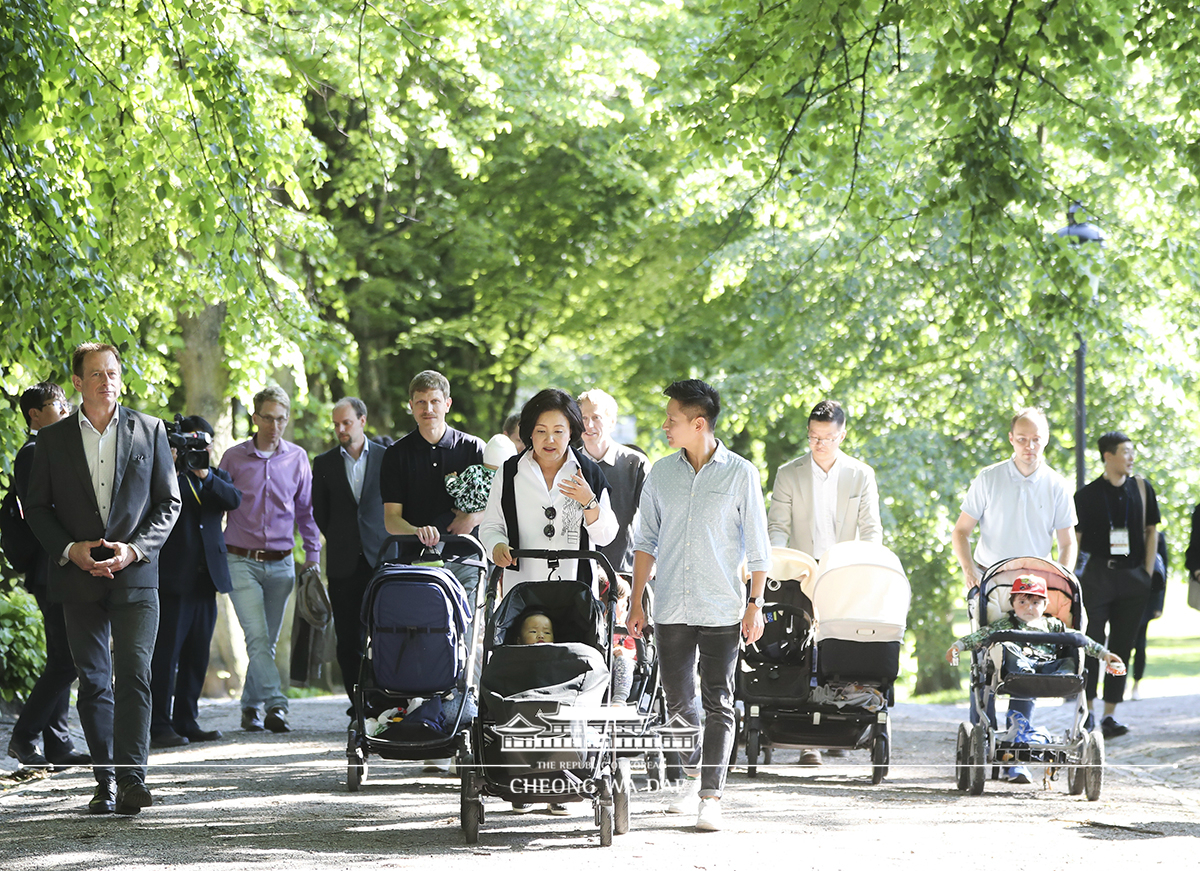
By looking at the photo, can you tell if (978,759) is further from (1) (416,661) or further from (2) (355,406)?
(2) (355,406)

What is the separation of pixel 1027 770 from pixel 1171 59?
4387 millimetres

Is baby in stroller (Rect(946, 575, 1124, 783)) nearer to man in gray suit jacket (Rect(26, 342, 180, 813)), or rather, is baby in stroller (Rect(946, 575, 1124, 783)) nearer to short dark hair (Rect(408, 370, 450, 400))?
short dark hair (Rect(408, 370, 450, 400))

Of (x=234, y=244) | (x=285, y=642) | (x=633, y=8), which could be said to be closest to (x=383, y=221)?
(x=633, y=8)

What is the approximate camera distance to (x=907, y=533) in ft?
65.1

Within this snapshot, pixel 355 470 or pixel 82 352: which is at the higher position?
pixel 82 352

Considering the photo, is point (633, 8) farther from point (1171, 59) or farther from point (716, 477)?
point (716, 477)

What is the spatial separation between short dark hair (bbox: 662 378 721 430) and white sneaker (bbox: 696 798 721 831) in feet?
5.93

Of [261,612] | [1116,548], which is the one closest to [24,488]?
[261,612]

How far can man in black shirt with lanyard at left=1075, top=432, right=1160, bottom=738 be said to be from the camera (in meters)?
11.7

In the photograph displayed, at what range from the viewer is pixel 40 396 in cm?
895

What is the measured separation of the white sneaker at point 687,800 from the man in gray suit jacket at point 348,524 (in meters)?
2.86

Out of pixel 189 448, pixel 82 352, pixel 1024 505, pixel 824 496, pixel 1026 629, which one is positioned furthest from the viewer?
pixel 189 448

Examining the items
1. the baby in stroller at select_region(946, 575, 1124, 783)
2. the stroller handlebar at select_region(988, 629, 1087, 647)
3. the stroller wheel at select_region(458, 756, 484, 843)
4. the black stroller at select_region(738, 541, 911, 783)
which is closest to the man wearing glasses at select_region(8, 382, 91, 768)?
the stroller wheel at select_region(458, 756, 484, 843)

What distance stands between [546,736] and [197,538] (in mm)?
4550
